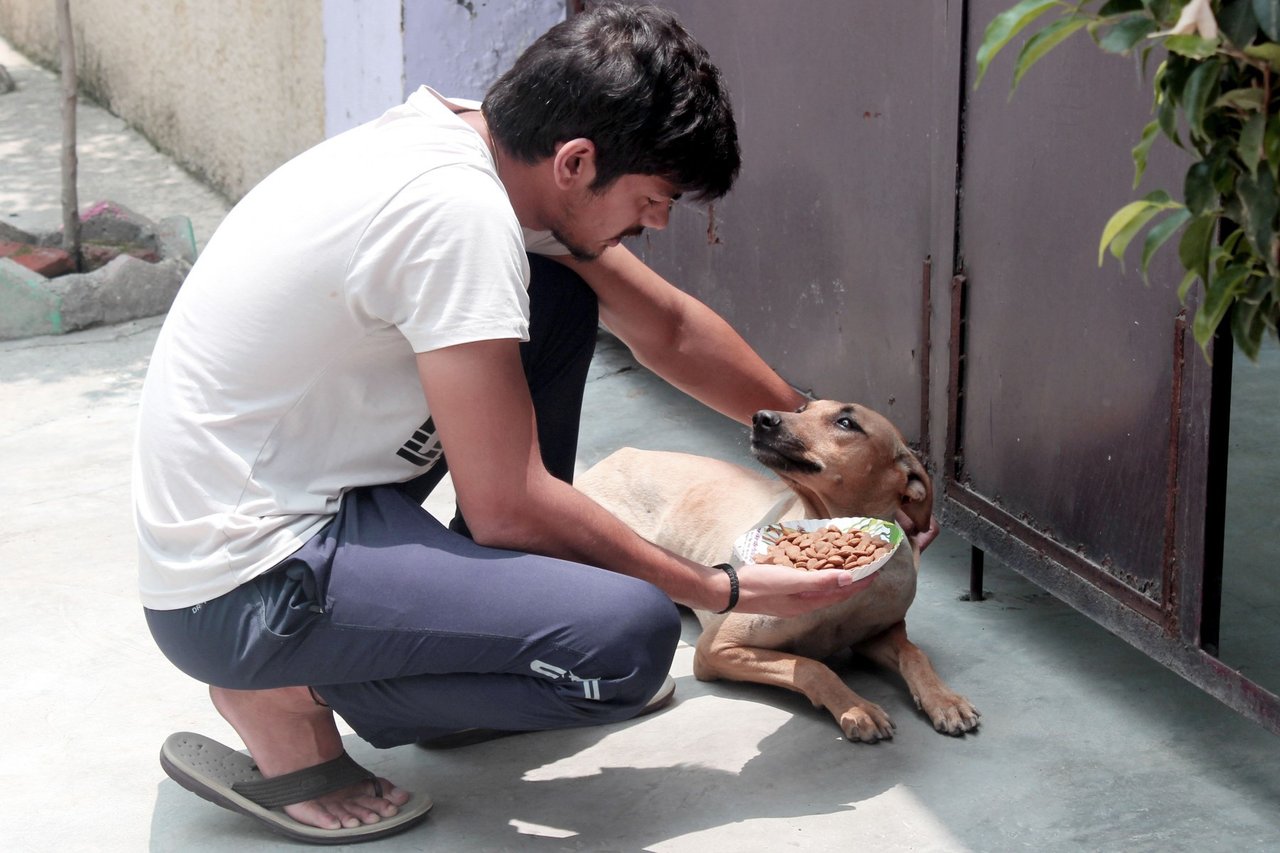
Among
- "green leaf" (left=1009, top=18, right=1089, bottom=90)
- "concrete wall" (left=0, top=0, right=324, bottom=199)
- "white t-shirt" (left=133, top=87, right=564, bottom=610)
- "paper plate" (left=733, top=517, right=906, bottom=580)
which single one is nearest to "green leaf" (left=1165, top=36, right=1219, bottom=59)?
"green leaf" (left=1009, top=18, right=1089, bottom=90)

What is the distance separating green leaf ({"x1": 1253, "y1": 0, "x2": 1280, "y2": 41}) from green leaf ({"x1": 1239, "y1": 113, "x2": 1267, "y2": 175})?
92mm

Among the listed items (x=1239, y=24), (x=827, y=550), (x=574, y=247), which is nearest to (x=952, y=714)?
(x=827, y=550)

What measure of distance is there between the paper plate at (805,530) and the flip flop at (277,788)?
Result: 0.87 meters

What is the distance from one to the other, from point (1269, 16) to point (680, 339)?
2.03 metres

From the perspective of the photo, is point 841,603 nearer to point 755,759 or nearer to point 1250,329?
point 755,759

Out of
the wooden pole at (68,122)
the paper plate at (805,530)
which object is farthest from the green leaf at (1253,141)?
the wooden pole at (68,122)

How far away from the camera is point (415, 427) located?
256cm

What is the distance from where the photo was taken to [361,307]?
95.0 inches

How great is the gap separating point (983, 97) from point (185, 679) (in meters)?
2.31

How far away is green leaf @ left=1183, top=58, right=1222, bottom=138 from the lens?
57.4 inches

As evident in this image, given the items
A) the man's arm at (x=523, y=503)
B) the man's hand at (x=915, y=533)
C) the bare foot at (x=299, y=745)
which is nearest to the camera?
the man's arm at (x=523, y=503)

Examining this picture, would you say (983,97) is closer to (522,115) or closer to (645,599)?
(522,115)

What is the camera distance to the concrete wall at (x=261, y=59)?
595 cm

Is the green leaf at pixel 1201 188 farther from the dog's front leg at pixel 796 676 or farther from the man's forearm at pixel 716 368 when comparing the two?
the man's forearm at pixel 716 368
